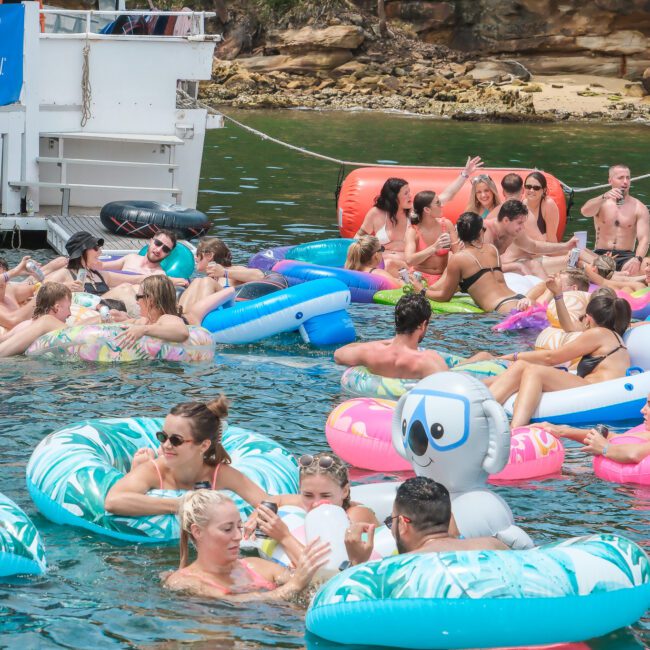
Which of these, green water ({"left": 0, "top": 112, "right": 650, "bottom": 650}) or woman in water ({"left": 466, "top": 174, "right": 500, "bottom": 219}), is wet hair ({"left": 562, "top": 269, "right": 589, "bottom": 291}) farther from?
woman in water ({"left": 466, "top": 174, "right": 500, "bottom": 219})

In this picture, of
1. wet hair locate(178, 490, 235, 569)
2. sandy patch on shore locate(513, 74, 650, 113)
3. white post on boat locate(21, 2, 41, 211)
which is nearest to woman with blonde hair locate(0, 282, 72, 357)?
wet hair locate(178, 490, 235, 569)

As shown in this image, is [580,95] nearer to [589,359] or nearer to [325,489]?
[589,359]

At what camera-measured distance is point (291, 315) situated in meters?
10.3

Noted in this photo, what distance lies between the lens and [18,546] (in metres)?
5.57

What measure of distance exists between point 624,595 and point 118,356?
566 centimetres

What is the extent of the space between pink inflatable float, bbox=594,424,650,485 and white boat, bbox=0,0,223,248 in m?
9.70

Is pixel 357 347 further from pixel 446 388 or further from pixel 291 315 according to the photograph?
pixel 446 388

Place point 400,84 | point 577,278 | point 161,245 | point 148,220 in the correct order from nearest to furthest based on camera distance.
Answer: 1. point 577,278
2. point 161,245
3. point 148,220
4. point 400,84

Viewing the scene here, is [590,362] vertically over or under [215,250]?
under

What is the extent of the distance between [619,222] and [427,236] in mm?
2262

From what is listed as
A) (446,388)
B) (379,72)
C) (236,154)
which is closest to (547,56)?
(379,72)

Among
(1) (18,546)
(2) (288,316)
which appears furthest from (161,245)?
(1) (18,546)

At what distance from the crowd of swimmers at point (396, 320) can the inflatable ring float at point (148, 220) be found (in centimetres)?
261

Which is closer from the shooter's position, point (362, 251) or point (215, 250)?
point (215, 250)
